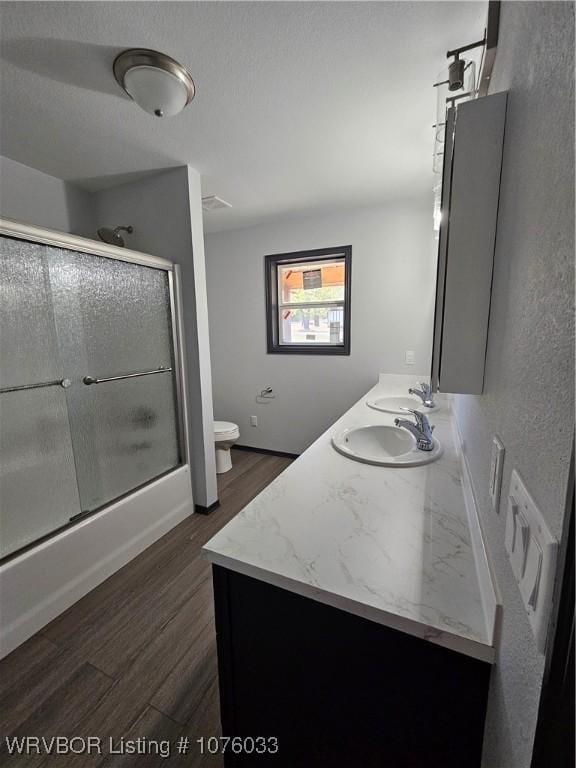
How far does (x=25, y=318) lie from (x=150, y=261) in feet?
2.49

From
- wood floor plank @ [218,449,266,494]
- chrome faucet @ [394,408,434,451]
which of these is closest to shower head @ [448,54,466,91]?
chrome faucet @ [394,408,434,451]

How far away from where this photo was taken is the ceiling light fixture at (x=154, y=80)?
1199mm

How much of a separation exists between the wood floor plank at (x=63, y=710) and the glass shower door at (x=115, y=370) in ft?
2.49

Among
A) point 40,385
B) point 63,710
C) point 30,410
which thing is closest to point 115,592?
point 63,710

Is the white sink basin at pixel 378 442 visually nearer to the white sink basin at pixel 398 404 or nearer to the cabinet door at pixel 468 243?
the white sink basin at pixel 398 404

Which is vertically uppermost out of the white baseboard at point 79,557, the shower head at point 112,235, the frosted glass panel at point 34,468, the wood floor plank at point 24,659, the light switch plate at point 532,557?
the shower head at point 112,235

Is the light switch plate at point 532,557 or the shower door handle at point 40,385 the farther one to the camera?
the shower door handle at point 40,385

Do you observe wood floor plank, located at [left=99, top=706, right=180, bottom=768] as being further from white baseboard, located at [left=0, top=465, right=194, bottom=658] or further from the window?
the window

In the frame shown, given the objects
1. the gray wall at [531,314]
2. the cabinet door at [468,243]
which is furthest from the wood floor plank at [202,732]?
the cabinet door at [468,243]

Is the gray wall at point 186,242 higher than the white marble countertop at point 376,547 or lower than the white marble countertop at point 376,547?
higher

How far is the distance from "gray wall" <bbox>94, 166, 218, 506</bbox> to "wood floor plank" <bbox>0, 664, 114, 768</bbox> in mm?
1176

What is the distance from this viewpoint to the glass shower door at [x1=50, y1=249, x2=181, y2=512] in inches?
67.9

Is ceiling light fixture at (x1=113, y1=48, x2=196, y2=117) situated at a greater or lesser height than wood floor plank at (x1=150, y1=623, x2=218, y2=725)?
greater

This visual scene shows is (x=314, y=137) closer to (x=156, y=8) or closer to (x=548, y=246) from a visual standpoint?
(x=156, y=8)
